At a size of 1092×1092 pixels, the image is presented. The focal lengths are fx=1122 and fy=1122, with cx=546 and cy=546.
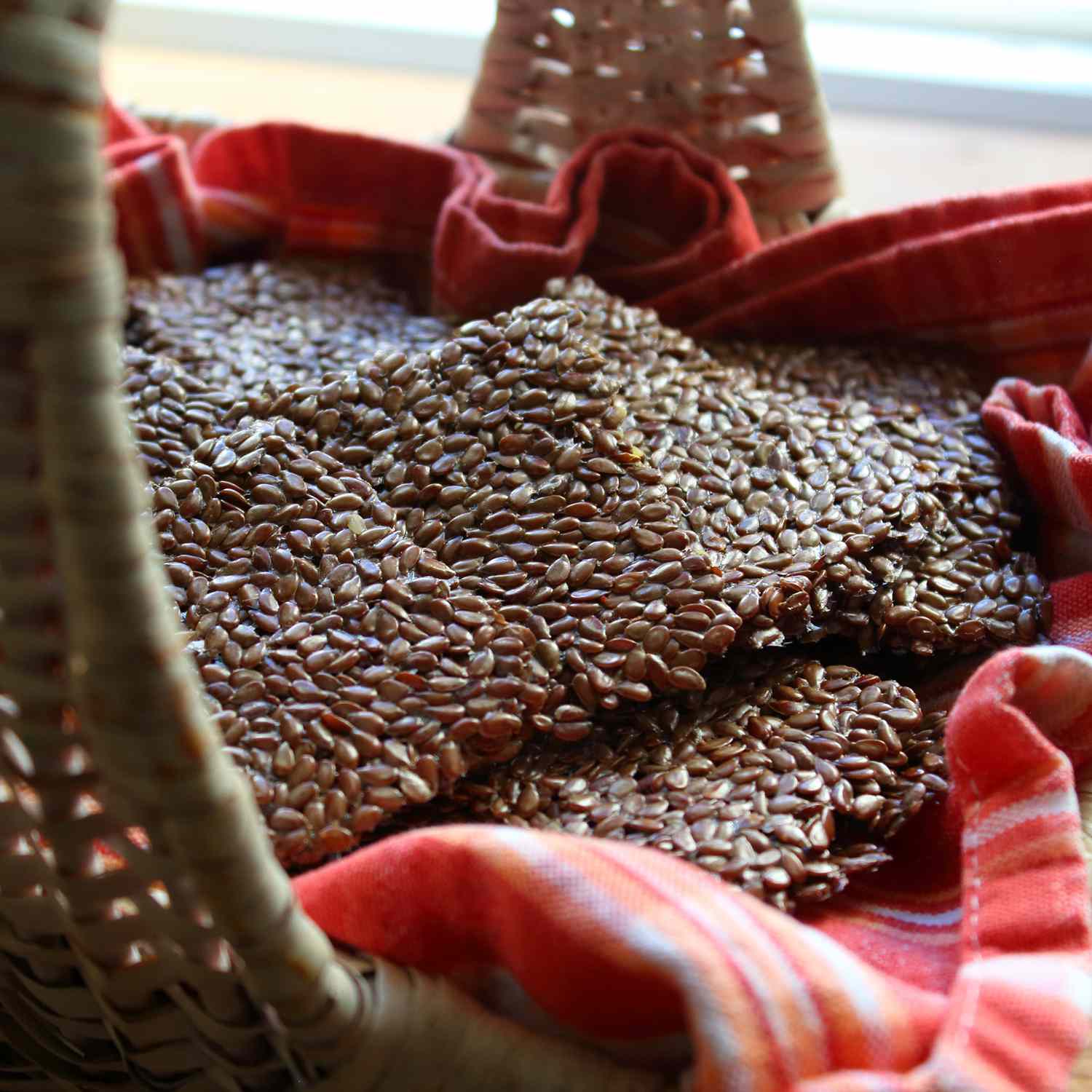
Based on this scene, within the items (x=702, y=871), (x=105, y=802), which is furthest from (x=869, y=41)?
(x=105, y=802)

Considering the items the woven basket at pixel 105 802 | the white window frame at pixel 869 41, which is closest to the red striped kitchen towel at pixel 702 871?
the woven basket at pixel 105 802

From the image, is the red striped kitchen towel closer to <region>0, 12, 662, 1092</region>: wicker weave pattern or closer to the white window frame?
<region>0, 12, 662, 1092</region>: wicker weave pattern

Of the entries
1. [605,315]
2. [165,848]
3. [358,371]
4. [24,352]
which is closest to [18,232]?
[24,352]

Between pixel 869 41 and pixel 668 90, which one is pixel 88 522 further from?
pixel 869 41

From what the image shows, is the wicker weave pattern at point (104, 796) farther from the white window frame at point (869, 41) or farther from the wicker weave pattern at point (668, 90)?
the white window frame at point (869, 41)

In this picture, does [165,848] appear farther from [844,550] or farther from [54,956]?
[844,550]

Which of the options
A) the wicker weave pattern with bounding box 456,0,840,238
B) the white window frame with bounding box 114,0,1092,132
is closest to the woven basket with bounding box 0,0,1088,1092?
the wicker weave pattern with bounding box 456,0,840,238
